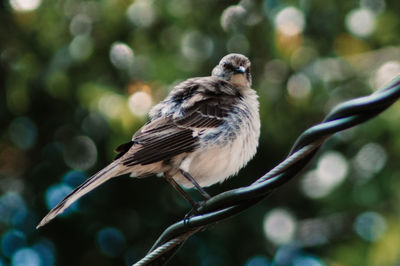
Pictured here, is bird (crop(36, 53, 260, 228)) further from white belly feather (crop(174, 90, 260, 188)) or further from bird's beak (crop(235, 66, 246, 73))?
bird's beak (crop(235, 66, 246, 73))

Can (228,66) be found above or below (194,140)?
above

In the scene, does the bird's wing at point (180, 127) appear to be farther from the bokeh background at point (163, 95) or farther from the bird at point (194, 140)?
the bokeh background at point (163, 95)

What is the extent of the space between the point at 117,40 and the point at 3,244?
3.30 meters

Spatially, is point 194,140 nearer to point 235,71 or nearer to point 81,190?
point 81,190

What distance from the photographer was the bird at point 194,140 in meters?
4.39

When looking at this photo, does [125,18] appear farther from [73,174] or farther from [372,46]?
[372,46]

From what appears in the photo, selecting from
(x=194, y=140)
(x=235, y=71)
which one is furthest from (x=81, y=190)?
(x=235, y=71)

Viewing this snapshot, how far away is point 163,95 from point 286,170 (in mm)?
4365

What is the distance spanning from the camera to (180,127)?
183 inches

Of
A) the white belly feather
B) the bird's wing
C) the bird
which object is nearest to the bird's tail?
the bird

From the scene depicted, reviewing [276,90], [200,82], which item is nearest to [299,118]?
[276,90]

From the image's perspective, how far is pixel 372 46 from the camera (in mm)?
8109

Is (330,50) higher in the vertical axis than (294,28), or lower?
lower

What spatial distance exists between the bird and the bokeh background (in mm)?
1746
